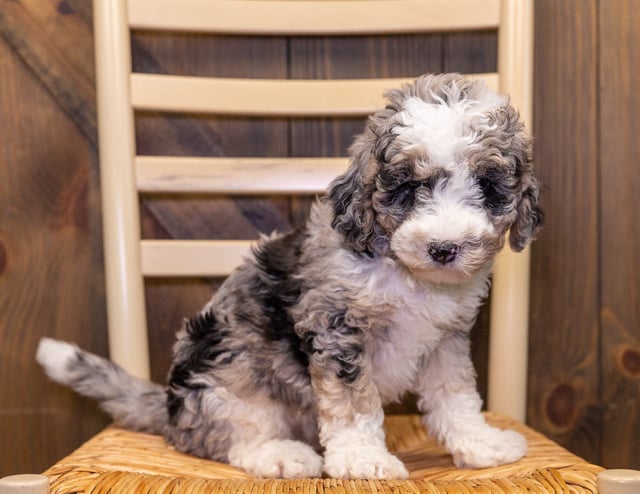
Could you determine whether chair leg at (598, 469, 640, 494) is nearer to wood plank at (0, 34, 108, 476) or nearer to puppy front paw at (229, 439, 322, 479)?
puppy front paw at (229, 439, 322, 479)

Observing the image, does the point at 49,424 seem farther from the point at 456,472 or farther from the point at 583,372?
the point at 583,372

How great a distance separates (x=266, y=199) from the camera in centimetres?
212

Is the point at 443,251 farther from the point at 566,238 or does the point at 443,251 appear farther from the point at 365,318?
the point at 566,238

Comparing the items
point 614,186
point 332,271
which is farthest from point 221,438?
point 614,186

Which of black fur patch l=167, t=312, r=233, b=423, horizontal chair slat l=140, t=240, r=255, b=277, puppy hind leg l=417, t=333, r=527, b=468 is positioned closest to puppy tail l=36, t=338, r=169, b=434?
black fur patch l=167, t=312, r=233, b=423

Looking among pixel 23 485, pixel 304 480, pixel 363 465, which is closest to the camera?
pixel 23 485

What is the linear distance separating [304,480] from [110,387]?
0.65m

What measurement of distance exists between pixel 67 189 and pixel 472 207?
121 centimetres

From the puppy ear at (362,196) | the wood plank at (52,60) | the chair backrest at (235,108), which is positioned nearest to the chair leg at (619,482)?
the puppy ear at (362,196)

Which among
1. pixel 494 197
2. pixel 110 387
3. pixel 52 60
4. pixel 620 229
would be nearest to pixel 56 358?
pixel 110 387

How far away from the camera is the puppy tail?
1.73 meters

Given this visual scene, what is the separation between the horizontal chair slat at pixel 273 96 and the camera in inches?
73.2

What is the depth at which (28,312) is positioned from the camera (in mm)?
2096

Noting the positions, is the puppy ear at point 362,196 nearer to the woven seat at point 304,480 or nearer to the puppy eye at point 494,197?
the puppy eye at point 494,197
